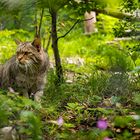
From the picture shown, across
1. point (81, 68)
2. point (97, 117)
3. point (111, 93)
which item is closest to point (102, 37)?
point (81, 68)

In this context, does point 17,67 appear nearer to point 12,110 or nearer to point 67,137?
point 12,110

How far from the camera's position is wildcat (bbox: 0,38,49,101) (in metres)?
5.39

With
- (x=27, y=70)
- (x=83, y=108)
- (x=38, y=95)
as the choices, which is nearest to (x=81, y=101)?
(x=83, y=108)

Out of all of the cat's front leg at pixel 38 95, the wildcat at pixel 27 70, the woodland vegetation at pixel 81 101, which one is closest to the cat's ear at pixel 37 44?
the wildcat at pixel 27 70

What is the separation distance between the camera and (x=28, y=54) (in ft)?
17.7

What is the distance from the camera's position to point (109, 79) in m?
5.45

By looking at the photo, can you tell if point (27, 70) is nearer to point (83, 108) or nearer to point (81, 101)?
point (81, 101)

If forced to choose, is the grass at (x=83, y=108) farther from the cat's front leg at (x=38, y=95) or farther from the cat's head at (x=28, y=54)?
the cat's head at (x=28, y=54)

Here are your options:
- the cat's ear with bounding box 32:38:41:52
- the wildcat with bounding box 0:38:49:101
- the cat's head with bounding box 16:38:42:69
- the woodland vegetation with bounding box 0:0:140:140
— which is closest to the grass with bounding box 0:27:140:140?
the woodland vegetation with bounding box 0:0:140:140

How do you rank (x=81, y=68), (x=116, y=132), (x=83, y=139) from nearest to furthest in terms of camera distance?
(x=83, y=139) → (x=116, y=132) → (x=81, y=68)

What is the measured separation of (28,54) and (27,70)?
0.65 ft

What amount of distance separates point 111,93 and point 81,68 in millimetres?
2976

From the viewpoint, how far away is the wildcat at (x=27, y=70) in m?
5.39

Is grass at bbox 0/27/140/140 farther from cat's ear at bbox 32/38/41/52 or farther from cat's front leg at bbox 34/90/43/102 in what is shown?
cat's ear at bbox 32/38/41/52
